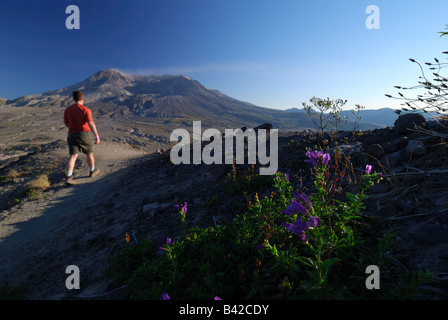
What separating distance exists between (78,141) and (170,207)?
471 cm

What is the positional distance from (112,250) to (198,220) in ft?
5.09

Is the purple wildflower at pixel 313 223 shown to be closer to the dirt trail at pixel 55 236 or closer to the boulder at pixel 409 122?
the dirt trail at pixel 55 236

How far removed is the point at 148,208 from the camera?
500 centimetres

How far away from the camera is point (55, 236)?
187 inches

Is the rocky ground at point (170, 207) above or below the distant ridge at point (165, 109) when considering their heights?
below

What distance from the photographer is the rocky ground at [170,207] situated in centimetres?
237

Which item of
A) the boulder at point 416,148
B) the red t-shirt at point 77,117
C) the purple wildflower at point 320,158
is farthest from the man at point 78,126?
the boulder at point 416,148

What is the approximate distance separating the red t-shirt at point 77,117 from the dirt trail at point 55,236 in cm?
209

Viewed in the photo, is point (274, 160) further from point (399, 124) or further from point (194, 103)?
point (194, 103)

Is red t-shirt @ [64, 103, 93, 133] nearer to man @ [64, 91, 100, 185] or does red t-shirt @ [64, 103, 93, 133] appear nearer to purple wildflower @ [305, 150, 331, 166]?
man @ [64, 91, 100, 185]

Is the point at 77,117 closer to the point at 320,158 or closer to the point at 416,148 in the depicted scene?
the point at 320,158

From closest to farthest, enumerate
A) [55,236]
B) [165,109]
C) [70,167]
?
[55,236] → [70,167] → [165,109]

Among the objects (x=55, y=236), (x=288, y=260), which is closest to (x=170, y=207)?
(x=55, y=236)

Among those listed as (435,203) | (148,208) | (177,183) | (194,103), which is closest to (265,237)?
(435,203)
